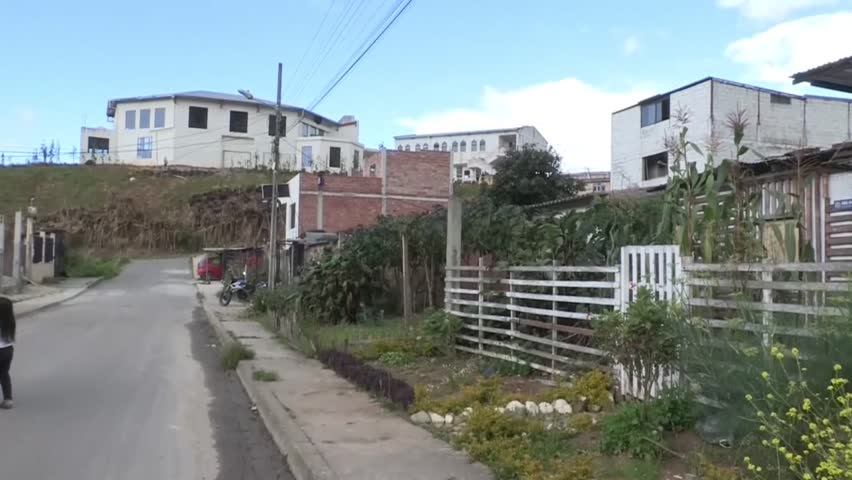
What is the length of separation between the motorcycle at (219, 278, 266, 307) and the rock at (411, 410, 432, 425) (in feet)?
82.7

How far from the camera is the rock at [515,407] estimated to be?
796 cm

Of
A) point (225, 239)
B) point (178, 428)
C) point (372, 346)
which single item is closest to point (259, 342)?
point (372, 346)

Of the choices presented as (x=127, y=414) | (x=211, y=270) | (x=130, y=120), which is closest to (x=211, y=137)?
(x=130, y=120)

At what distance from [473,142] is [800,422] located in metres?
107

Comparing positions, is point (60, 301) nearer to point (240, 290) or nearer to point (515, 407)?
point (240, 290)

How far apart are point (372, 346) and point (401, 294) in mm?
5989

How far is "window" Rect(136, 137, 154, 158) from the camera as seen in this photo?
81.5m

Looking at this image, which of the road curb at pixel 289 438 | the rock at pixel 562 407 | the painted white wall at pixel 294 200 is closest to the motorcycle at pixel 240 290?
the painted white wall at pixel 294 200

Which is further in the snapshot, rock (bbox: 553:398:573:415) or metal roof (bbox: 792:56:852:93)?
metal roof (bbox: 792:56:852:93)

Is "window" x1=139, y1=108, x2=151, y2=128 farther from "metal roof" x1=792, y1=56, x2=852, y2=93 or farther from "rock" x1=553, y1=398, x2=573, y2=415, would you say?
"rock" x1=553, y1=398, x2=573, y2=415

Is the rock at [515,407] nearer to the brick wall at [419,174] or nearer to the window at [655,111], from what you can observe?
the brick wall at [419,174]

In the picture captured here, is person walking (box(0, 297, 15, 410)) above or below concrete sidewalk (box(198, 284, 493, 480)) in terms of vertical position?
above

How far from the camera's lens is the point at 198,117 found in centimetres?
7838

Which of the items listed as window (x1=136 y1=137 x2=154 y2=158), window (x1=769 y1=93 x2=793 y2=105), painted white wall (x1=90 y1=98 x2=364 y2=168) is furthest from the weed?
window (x1=136 y1=137 x2=154 y2=158)
